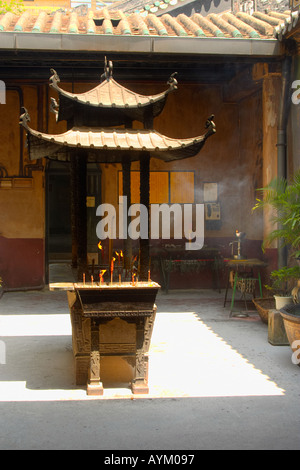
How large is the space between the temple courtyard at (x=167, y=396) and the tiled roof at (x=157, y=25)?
4756 millimetres

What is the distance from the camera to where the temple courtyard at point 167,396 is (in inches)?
162

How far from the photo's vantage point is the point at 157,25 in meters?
9.64

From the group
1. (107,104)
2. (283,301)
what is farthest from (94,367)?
(283,301)

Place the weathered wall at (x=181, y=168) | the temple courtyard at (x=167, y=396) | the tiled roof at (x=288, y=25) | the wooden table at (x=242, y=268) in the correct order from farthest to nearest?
1. the weathered wall at (x=181, y=168)
2. the wooden table at (x=242, y=268)
3. the tiled roof at (x=288, y=25)
4. the temple courtyard at (x=167, y=396)

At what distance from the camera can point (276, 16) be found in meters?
10.5

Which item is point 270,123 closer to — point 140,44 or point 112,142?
point 140,44

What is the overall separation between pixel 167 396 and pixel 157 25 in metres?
6.84

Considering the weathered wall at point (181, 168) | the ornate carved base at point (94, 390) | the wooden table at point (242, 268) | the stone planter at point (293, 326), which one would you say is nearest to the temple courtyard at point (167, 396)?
the ornate carved base at point (94, 390)

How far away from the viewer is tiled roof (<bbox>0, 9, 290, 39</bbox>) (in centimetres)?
914

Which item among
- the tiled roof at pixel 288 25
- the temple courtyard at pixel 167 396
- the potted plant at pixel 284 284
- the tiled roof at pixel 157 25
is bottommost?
the temple courtyard at pixel 167 396

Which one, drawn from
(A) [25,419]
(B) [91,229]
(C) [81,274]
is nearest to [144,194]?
(C) [81,274]

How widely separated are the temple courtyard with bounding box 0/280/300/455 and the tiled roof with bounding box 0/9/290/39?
4756 millimetres

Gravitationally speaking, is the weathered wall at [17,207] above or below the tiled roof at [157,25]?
below

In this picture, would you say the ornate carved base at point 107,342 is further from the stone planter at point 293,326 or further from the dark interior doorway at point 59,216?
the dark interior doorway at point 59,216
